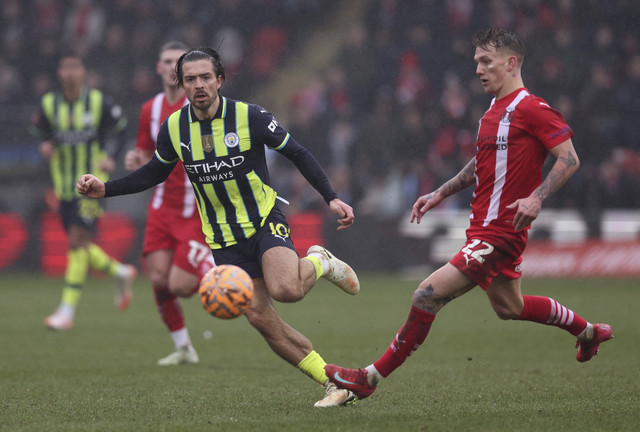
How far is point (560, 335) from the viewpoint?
29.8 feet

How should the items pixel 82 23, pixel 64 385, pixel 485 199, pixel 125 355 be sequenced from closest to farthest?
pixel 485 199 → pixel 64 385 → pixel 125 355 → pixel 82 23

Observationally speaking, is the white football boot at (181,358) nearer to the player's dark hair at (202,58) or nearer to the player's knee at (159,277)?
the player's knee at (159,277)

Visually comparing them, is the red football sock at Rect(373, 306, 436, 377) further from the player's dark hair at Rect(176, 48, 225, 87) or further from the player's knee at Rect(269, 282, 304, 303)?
the player's dark hair at Rect(176, 48, 225, 87)

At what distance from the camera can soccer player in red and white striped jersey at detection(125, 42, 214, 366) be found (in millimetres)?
7484

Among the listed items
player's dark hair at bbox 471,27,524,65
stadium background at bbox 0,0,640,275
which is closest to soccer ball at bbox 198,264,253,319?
player's dark hair at bbox 471,27,524,65

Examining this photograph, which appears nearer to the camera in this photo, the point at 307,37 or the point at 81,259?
the point at 81,259

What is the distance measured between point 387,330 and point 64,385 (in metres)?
3.98

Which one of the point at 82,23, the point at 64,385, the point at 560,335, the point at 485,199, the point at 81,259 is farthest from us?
the point at 82,23

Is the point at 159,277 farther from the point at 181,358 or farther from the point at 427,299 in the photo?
Answer: the point at 427,299

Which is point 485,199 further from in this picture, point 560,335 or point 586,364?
point 560,335

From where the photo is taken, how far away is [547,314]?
5785 millimetres

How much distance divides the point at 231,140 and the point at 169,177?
225 cm

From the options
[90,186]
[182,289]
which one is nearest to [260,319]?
[90,186]

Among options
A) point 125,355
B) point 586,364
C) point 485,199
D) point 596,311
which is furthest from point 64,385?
point 596,311
